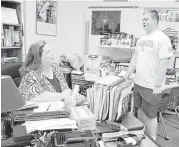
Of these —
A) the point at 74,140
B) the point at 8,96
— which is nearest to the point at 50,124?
the point at 74,140

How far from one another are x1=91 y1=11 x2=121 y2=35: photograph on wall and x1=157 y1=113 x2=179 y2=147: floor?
183cm

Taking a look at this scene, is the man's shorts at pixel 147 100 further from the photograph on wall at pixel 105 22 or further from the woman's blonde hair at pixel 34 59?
the photograph on wall at pixel 105 22

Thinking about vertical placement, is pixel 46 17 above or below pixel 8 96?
above

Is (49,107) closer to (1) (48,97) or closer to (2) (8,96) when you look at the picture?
(1) (48,97)

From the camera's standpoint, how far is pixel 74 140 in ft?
3.47

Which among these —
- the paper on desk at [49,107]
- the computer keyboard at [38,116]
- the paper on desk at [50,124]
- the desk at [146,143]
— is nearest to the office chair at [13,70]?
the paper on desk at [49,107]

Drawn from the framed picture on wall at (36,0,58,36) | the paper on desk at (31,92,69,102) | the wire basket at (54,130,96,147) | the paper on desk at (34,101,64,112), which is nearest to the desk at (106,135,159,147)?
the wire basket at (54,130,96,147)

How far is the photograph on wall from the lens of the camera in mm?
3927

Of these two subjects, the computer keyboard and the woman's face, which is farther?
the woman's face

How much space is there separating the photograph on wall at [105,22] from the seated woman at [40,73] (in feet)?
6.39

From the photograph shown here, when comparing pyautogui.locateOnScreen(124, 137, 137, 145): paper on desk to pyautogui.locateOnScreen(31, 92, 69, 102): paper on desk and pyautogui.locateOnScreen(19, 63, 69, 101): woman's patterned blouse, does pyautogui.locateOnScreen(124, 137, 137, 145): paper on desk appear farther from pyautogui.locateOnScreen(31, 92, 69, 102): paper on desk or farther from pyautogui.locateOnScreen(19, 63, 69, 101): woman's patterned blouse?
pyautogui.locateOnScreen(19, 63, 69, 101): woman's patterned blouse

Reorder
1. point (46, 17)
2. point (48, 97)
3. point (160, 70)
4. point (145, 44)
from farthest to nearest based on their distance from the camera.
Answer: point (46, 17), point (145, 44), point (160, 70), point (48, 97)

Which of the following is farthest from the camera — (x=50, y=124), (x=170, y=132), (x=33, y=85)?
(x=170, y=132)

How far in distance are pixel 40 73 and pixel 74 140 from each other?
48.6 inches
